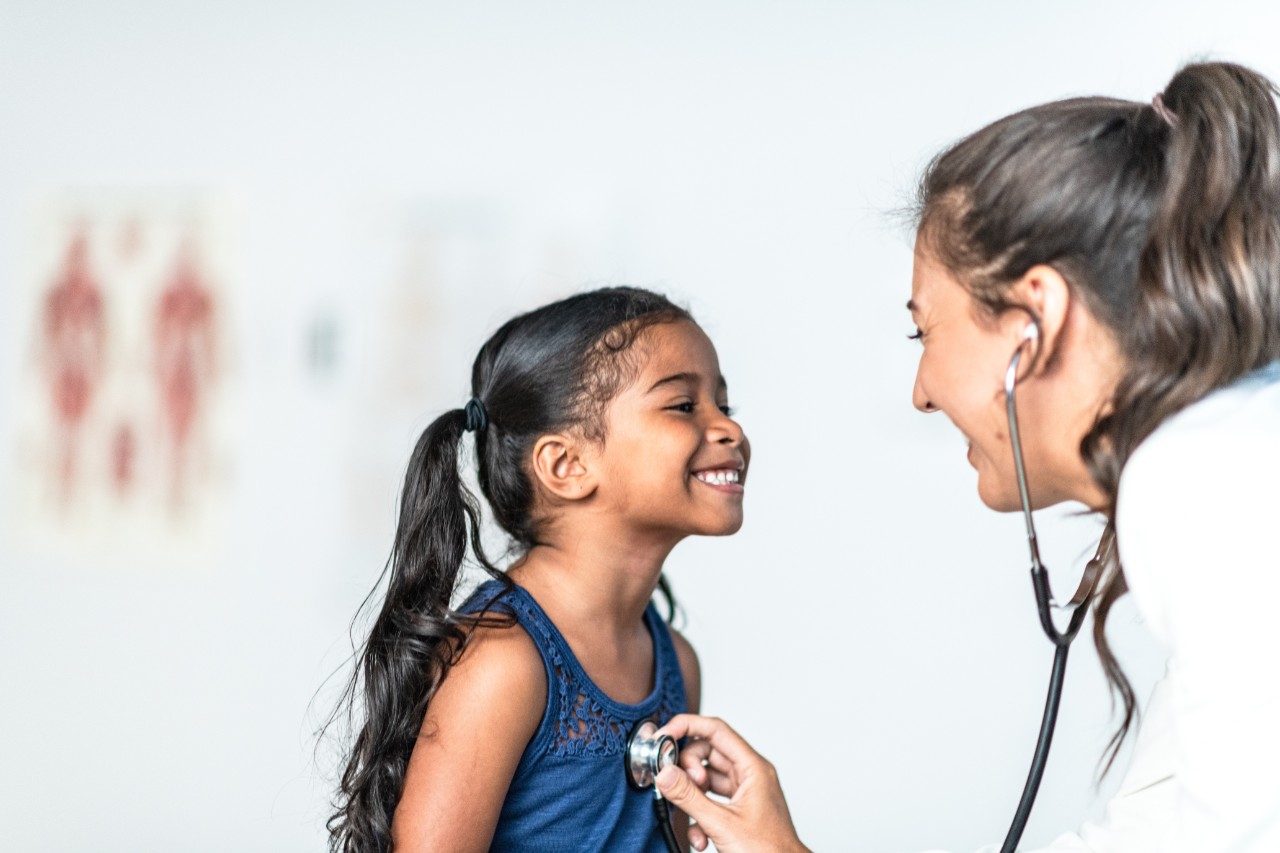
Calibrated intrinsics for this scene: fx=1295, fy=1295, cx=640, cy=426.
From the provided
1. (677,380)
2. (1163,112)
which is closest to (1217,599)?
(1163,112)

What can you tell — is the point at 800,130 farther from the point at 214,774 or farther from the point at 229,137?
the point at 214,774

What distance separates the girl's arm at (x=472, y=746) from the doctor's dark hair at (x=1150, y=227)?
0.64 metres

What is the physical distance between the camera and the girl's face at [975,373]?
3.89 ft

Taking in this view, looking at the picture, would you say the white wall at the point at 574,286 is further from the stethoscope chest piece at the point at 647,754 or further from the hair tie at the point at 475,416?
the stethoscope chest piece at the point at 647,754

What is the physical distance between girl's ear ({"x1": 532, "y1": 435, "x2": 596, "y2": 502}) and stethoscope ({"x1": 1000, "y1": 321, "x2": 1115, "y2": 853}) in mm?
554

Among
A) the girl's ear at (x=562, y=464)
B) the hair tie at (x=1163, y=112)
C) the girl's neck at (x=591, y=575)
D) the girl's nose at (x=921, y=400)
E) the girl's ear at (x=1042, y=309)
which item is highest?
the hair tie at (x=1163, y=112)

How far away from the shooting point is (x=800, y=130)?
2.52 m

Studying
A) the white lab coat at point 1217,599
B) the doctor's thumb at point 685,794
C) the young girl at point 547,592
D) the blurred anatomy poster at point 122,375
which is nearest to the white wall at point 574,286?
the blurred anatomy poster at point 122,375

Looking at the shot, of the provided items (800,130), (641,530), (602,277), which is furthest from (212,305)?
(641,530)

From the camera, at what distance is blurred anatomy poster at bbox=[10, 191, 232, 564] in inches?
107

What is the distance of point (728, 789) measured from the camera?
4.58ft

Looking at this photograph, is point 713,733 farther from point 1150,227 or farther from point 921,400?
point 1150,227

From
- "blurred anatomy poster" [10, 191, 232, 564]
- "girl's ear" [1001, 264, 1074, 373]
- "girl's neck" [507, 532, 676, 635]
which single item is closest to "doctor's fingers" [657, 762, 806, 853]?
"girl's neck" [507, 532, 676, 635]

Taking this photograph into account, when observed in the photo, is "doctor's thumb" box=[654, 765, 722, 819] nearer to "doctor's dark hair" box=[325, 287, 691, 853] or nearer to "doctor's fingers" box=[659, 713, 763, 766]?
"doctor's fingers" box=[659, 713, 763, 766]
